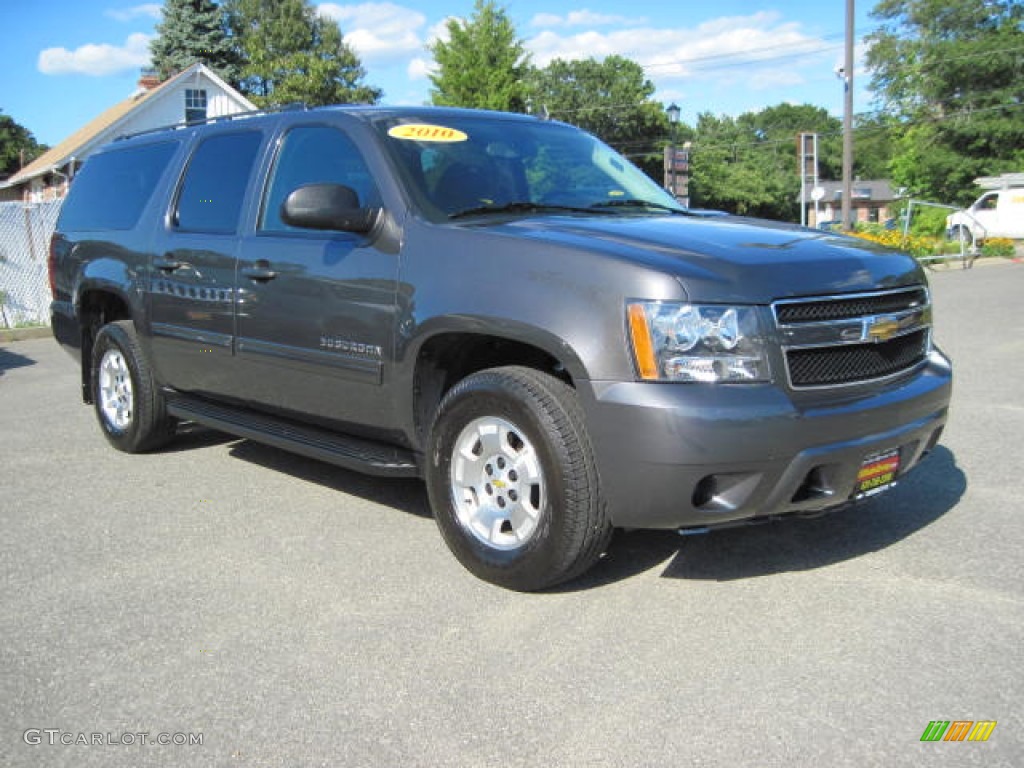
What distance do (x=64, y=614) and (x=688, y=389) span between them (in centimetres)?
246

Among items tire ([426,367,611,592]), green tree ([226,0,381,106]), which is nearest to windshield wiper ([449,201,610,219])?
tire ([426,367,611,592])

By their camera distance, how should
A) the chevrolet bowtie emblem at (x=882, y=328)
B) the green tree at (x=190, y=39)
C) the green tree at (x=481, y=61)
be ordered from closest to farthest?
the chevrolet bowtie emblem at (x=882, y=328)
the green tree at (x=481, y=61)
the green tree at (x=190, y=39)

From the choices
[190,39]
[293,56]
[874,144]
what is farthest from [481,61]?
[874,144]

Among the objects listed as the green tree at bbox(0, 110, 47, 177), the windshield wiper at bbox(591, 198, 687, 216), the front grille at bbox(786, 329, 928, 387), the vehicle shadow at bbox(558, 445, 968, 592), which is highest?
the green tree at bbox(0, 110, 47, 177)

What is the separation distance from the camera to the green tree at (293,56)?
48.7 metres

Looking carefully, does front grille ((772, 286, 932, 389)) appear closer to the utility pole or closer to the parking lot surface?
the parking lot surface

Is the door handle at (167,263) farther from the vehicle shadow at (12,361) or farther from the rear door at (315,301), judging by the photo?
the vehicle shadow at (12,361)

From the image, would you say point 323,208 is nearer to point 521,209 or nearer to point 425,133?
point 425,133

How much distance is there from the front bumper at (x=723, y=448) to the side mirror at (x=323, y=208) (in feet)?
4.57

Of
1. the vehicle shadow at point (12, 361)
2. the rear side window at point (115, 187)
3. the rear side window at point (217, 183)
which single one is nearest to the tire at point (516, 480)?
the rear side window at point (217, 183)

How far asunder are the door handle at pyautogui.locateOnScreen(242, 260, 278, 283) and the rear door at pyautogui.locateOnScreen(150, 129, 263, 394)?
17cm

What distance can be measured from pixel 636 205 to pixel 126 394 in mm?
3491

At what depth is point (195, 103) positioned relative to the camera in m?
36.2

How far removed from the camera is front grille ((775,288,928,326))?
11.2 feet
